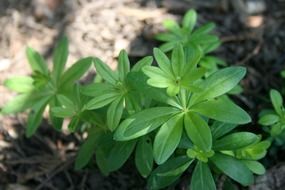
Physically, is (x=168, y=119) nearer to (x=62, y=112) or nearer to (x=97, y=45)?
(x=62, y=112)

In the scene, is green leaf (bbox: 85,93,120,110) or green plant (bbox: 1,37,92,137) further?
green plant (bbox: 1,37,92,137)

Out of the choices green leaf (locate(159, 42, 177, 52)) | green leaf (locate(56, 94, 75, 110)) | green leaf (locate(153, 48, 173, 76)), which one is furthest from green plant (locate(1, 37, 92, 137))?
green leaf (locate(153, 48, 173, 76))

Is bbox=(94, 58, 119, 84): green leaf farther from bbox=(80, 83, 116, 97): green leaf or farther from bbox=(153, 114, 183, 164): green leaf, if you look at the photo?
bbox=(153, 114, 183, 164): green leaf

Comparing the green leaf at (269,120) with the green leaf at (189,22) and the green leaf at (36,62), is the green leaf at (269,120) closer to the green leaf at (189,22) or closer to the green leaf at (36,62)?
the green leaf at (189,22)

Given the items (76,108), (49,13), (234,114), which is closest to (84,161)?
(76,108)

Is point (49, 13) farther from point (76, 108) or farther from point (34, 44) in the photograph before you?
point (76, 108)

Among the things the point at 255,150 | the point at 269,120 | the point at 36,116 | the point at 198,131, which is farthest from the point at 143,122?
the point at 36,116

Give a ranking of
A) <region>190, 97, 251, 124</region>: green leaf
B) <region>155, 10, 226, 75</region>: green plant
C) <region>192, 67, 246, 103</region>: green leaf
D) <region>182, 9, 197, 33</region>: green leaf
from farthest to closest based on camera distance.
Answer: <region>182, 9, 197, 33</region>: green leaf, <region>155, 10, 226, 75</region>: green plant, <region>192, 67, 246, 103</region>: green leaf, <region>190, 97, 251, 124</region>: green leaf
